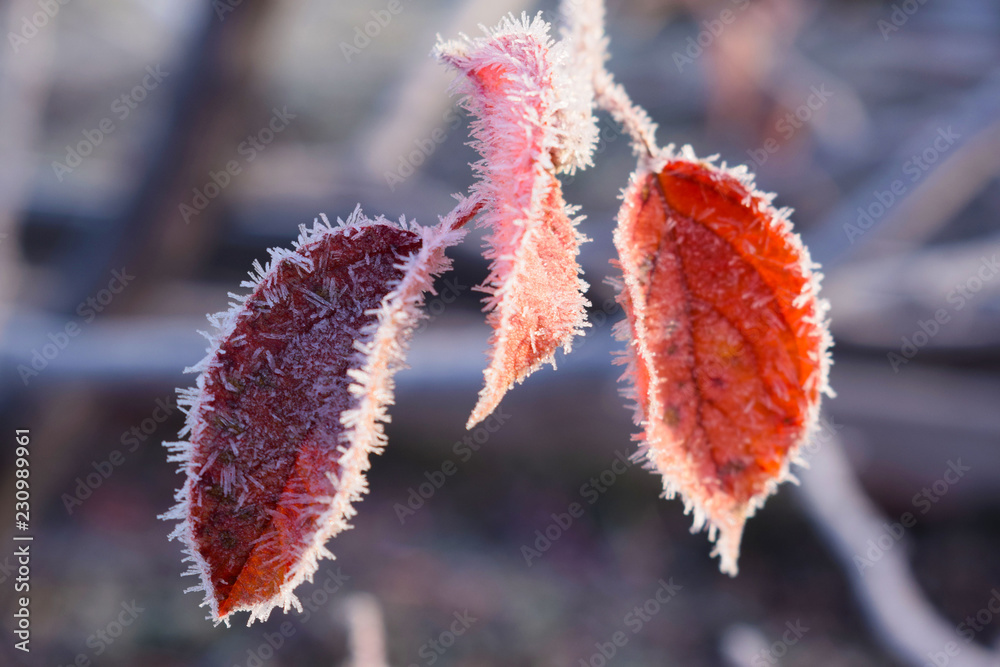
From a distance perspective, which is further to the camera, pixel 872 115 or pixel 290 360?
pixel 872 115

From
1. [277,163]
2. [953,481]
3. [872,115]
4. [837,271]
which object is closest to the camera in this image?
[837,271]

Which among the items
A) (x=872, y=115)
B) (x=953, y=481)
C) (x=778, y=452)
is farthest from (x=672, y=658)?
(x=872, y=115)

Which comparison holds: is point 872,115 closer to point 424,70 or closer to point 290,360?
point 424,70

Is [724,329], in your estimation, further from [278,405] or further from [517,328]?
[278,405]

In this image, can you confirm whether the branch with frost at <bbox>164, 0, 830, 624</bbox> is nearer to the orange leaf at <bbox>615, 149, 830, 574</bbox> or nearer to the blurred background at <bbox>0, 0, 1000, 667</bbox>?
the orange leaf at <bbox>615, 149, 830, 574</bbox>

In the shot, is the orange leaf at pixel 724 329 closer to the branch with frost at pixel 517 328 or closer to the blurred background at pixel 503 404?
the branch with frost at pixel 517 328

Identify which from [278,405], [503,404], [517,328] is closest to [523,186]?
[517,328]
